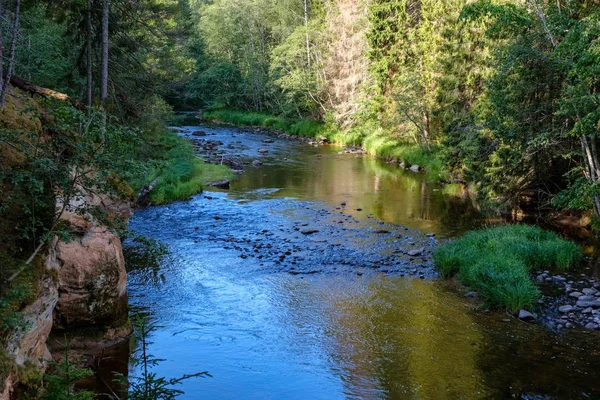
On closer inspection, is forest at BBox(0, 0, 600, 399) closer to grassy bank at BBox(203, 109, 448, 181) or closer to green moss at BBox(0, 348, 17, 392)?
green moss at BBox(0, 348, 17, 392)

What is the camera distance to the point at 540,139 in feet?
54.4

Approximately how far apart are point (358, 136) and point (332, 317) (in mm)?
30983

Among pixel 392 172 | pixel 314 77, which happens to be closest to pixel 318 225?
pixel 392 172

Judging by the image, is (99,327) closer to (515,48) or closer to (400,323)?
(400,323)

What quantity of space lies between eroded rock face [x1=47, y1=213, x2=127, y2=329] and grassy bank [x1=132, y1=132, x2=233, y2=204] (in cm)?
976

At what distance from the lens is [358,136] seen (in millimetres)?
42125

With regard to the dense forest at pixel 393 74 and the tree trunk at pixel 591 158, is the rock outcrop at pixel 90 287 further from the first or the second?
the tree trunk at pixel 591 158

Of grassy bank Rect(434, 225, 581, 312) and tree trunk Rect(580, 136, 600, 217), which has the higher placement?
tree trunk Rect(580, 136, 600, 217)

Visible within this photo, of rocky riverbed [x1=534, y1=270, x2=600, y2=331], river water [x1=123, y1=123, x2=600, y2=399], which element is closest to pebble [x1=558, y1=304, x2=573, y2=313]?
rocky riverbed [x1=534, y1=270, x2=600, y2=331]

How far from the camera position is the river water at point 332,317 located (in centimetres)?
966

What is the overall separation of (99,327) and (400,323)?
252 inches

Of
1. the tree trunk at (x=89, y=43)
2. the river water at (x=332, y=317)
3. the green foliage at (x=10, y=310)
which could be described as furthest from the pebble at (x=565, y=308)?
the tree trunk at (x=89, y=43)

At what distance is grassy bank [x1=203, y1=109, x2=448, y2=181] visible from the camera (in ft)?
104

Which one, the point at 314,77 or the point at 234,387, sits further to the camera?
the point at 314,77
